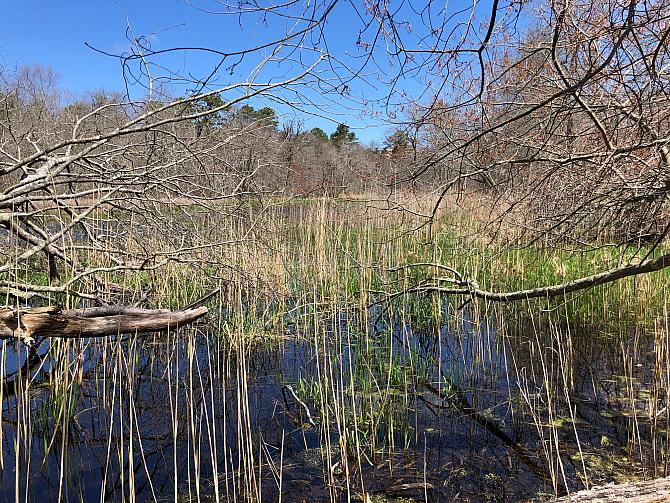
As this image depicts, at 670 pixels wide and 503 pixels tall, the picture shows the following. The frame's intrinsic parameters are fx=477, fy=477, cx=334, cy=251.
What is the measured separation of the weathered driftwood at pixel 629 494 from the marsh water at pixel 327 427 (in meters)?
0.38

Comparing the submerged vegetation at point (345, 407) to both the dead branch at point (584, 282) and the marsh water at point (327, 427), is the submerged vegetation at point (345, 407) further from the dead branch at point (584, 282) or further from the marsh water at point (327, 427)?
the dead branch at point (584, 282)

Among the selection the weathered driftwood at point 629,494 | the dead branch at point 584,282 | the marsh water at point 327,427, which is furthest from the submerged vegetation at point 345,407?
the weathered driftwood at point 629,494

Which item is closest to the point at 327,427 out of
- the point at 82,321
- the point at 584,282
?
the point at 82,321

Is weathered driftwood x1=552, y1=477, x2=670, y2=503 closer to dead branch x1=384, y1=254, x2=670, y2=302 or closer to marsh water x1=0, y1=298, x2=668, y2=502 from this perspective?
marsh water x1=0, y1=298, x2=668, y2=502

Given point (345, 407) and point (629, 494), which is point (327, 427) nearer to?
point (345, 407)

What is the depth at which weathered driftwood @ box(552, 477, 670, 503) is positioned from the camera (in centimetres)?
108

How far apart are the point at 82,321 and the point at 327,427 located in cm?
116

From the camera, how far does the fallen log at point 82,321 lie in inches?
76.5

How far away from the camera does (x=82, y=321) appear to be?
2.06 metres

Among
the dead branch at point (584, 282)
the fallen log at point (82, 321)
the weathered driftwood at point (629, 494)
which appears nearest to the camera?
the weathered driftwood at point (629, 494)

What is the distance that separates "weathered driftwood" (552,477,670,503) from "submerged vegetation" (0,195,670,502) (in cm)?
53

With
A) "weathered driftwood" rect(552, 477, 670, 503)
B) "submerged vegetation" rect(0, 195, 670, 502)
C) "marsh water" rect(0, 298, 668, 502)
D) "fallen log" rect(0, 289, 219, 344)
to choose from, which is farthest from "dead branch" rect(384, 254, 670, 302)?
"fallen log" rect(0, 289, 219, 344)

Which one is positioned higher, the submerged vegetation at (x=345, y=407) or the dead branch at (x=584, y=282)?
the dead branch at (x=584, y=282)

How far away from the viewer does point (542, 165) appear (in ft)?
9.77
